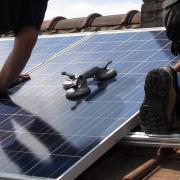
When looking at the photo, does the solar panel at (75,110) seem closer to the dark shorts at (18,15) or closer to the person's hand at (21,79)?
the person's hand at (21,79)

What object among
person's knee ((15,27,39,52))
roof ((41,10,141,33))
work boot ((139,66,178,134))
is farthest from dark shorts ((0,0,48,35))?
roof ((41,10,141,33))

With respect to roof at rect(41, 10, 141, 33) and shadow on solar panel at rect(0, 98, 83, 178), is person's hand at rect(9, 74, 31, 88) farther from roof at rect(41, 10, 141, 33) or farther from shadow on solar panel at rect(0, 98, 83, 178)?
roof at rect(41, 10, 141, 33)

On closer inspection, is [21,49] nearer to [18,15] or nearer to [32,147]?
[18,15]

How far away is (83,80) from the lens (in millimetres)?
3725

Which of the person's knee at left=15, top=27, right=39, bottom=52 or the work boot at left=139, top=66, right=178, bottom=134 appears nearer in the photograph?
the work boot at left=139, top=66, right=178, bottom=134

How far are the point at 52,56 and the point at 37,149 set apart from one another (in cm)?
173

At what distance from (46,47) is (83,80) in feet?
4.70

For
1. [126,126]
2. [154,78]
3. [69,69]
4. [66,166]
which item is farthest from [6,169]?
[69,69]

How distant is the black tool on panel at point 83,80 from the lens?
3.66 m

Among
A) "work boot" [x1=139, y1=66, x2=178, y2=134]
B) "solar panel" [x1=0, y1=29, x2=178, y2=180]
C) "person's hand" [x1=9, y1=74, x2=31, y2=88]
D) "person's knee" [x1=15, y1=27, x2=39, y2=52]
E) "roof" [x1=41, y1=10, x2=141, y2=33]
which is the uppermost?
"person's knee" [x1=15, y1=27, x2=39, y2=52]

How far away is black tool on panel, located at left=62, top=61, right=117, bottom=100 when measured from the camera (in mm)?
3658

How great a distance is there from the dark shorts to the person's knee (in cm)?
3

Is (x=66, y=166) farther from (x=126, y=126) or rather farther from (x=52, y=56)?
(x=52, y=56)

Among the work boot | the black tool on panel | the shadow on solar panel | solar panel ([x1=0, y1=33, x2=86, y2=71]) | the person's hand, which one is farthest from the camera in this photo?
solar panel ([x1=0, y1=33, x2=86, y2=71])
